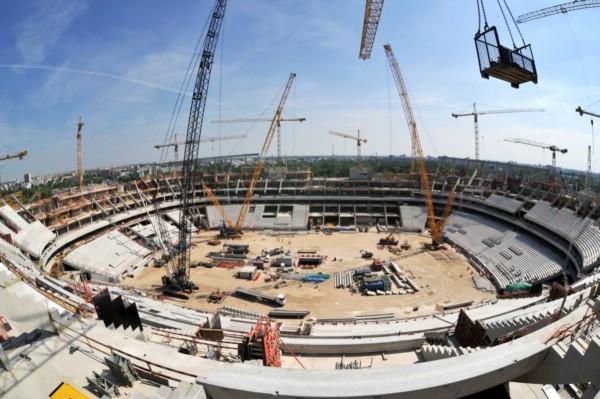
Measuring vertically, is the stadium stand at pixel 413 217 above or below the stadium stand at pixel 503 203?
below

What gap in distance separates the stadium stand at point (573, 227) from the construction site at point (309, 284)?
26 cm

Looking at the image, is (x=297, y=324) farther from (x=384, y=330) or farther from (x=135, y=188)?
(x=135, y=188)

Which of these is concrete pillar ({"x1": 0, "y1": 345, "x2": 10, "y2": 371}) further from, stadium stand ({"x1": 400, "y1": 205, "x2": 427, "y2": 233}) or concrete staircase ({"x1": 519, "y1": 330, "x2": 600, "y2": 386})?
stadium stand ({"x1": 400, "y1": 205, "x2": 427, "y2": 233})

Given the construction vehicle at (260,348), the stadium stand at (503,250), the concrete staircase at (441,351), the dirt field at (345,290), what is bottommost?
the dirt field at (345,290)

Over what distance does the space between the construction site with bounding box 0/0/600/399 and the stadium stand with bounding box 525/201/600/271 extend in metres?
0.26

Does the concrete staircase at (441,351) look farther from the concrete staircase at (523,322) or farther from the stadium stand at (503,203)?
the stadium stand at (503,203)

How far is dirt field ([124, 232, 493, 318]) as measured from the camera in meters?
31.6

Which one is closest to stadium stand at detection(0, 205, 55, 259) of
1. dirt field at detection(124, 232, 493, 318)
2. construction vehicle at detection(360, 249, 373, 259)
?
dirt field at detection(124, 232, 493, 318)

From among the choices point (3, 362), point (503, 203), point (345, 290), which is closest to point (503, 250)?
point (503, 203)

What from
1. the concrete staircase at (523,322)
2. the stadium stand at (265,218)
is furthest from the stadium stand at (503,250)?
the stadium stand at (265,218)

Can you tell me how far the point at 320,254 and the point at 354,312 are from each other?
1809cm

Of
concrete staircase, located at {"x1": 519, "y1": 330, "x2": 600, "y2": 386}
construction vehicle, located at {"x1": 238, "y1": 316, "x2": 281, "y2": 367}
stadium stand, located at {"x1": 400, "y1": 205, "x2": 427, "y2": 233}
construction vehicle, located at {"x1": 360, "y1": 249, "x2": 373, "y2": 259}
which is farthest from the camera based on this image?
stadium stand, located at {"x1": 400, "y1": 205, "x2": 427, "y2": 233}

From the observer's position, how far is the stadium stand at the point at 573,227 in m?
32.6

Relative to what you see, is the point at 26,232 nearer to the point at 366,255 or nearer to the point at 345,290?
the point at 345,290
